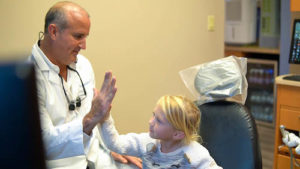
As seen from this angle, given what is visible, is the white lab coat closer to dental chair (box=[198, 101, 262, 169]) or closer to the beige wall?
the beige wall

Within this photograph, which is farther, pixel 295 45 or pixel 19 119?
pixel 295 45

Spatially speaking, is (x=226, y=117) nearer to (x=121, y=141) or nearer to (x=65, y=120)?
(x=121, y=141)

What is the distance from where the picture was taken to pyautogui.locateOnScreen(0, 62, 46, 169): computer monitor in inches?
16.0

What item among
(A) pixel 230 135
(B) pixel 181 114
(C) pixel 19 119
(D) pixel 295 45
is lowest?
(A) pixel 230 135

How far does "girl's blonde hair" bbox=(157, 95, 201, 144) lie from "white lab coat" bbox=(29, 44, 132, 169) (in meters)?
0.36

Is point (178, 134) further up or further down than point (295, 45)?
further down

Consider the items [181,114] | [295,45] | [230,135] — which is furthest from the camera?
[295,45]

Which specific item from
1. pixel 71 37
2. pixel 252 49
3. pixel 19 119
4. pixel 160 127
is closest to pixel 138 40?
pixel 71 37

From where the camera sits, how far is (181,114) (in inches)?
56.8

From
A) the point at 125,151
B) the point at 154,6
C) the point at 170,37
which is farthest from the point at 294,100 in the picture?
Result: the point at 125,151

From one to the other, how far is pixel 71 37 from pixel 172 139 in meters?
0.63

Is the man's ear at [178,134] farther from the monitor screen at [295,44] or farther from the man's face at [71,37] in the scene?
the monitor screen at [295,44]

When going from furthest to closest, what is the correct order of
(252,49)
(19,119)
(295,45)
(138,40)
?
(252,49), (295,45), (138,40), (19,119)

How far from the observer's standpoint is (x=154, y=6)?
8.55 feet
